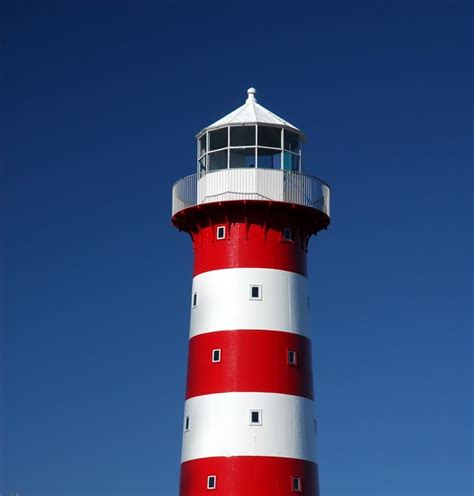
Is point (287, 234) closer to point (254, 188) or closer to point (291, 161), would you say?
point (254, 188)

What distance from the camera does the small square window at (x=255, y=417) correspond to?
45094 mm

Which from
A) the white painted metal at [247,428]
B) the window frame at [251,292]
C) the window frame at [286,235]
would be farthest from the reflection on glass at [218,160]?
the white painted metal at [247,428]

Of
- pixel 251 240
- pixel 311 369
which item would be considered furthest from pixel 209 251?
pixel 311 369

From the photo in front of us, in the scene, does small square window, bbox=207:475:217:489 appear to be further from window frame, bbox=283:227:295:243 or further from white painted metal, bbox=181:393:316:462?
window frame, bbox=283:227:295:243

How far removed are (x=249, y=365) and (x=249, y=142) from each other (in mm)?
7130

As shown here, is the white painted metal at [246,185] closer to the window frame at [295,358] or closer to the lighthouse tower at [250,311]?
the lighthouse tower at [250,311]

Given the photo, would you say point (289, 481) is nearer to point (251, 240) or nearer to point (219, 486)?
point (219, 486)

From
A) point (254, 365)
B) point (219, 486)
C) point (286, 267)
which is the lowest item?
point (219, 486)

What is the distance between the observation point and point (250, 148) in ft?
158

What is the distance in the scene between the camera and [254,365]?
45625 millimetres

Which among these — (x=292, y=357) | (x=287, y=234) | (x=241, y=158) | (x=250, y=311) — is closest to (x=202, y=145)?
(x=241, y=158)

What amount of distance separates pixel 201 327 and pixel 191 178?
15.1 ft

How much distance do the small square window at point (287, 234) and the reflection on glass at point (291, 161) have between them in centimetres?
191

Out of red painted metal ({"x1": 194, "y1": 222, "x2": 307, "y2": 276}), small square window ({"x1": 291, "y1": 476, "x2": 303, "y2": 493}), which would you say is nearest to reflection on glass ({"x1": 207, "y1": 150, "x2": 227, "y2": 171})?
red painted metal ({"x1": 194, "y1": 222, "x2": 307, "y2": 276})
